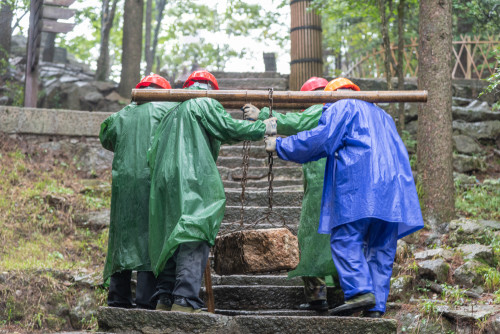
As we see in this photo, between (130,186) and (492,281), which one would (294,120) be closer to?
(130,186)

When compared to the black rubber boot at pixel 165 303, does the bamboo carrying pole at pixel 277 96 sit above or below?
above

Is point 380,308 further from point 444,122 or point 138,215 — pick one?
point 444,122

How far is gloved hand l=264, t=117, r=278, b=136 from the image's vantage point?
4.80 meters

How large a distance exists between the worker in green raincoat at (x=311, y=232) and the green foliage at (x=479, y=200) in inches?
127

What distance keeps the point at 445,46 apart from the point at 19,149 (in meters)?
6.36

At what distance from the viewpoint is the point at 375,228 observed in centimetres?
460

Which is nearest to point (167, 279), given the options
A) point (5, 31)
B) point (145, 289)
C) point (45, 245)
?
point (145, 289)

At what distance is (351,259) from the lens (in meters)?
4.32

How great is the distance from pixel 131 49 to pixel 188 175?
8.61 metres

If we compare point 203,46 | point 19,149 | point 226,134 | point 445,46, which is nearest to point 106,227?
point 19,149

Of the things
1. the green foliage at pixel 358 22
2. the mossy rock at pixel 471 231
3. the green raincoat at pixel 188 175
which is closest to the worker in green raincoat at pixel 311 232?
the green raincoat at pixel 188 175

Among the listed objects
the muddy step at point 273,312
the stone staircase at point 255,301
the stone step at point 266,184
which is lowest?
the muddy step at point 273,312

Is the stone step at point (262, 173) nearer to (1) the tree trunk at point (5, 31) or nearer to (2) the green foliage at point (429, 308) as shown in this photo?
(2) the green foliage at point (429, 308)

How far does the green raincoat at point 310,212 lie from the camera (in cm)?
513
